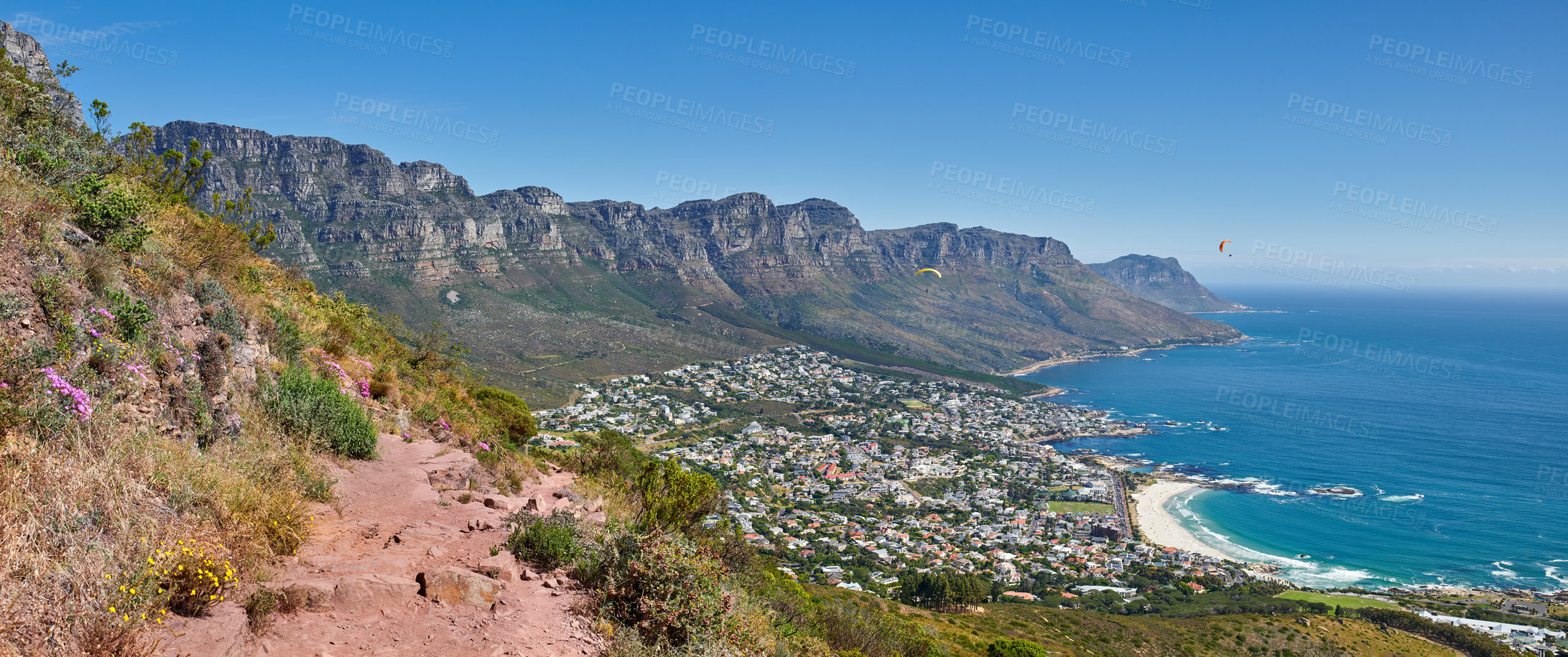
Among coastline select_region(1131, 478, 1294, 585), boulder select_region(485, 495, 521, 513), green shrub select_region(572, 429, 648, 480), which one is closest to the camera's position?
boulder select_region(485, 495, 521, 513)

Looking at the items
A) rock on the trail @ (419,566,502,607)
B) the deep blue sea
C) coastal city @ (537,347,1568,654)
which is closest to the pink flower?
rock on the trail @ (419,566,502,607)

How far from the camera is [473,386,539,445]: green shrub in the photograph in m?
15.2

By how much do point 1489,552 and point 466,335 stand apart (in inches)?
4443

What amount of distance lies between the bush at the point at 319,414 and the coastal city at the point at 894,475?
13.5 metres

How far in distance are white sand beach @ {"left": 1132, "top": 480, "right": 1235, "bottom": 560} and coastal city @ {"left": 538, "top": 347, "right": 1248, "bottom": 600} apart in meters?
1.96

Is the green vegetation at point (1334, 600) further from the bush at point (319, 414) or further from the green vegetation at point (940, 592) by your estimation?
the bush at point (319, 414)

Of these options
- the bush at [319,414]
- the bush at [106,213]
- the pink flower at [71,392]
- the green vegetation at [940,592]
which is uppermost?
the bush at [106,213]

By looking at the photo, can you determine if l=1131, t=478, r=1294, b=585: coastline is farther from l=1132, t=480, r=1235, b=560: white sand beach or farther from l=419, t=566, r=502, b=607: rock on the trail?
l=419, t=566, r=502, b=607: rock on the trail

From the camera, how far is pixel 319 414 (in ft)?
25.5

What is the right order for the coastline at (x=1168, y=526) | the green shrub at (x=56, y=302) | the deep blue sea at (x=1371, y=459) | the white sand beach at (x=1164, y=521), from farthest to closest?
1. the white sand beach at (x=1164, y=521)
2. the deep blue sea at (x=1371, y=459)
3. the coastline at (x=1168, y=526)
4. the green shrub at (x=56, y=302)

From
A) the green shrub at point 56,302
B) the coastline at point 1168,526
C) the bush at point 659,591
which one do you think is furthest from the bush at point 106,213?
the coastline at point 1168,526

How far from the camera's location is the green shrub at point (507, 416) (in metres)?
15.2

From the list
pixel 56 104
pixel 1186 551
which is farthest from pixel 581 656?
pixel 1186 551

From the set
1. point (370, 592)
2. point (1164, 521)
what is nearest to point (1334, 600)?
point (1164, 521)
